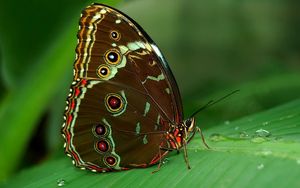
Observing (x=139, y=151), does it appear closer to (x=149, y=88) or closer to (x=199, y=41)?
(x=149, y=88)

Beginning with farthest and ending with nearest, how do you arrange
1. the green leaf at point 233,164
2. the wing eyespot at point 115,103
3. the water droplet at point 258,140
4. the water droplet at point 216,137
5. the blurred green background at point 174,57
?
1. the blurred green background at point 174,57
2. the wing eyespot at point 115,103
3. the water droplet at point 216,137
4. the water droplet at point 258,140
5. the green leaf at point 233,164

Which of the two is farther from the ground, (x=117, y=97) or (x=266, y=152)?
(x=117, y=97)

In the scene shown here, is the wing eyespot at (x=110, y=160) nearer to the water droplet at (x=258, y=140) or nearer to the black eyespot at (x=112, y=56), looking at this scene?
the black eyespot at (x=112, y=56)

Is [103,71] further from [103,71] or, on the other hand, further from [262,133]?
[262,133]

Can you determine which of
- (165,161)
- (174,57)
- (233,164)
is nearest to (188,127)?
(165,161)

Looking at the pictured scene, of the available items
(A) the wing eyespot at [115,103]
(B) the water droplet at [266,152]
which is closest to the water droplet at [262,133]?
(B) the water droplet at [266,152]
